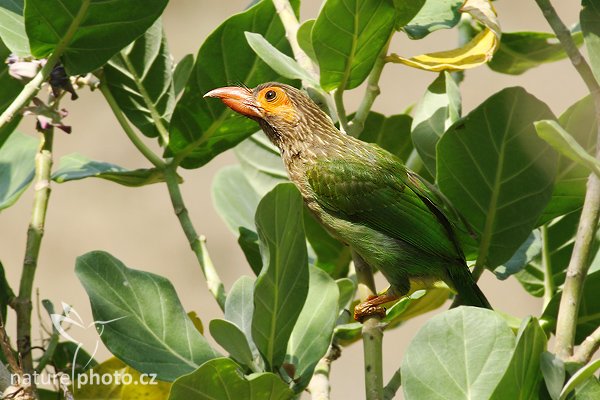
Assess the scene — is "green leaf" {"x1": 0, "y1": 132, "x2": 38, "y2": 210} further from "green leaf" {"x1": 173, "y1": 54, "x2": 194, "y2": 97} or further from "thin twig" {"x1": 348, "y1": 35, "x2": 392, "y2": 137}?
"thin twig" {"x1": 348, "y1": 35, "x2": 392, "y2": 137}

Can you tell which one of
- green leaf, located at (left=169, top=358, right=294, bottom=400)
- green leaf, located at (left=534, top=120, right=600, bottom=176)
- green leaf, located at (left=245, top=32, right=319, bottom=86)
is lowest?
green leaf, located at (left=169, top=358, right=294, bottom=400)

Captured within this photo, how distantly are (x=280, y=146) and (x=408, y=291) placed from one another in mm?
510

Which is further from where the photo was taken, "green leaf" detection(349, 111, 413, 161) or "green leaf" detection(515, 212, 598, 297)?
"green leaf" detection(349, 111, 413, 161)

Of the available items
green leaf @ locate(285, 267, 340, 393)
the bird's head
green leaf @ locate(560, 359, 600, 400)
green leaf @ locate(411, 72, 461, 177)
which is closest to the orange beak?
the bird's head

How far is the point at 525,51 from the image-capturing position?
7.68 ft

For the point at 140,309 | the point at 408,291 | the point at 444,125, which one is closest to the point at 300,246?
the point at 140,309

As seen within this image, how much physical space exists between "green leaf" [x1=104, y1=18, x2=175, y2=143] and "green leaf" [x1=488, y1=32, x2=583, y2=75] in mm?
801

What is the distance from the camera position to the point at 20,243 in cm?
649

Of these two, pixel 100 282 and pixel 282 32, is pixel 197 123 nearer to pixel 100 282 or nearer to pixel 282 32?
pixel 282 32

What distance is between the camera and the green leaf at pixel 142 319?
1.70 metres

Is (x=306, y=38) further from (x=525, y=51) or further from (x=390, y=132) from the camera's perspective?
(x=525, y=51)

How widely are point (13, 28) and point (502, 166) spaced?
1.05m

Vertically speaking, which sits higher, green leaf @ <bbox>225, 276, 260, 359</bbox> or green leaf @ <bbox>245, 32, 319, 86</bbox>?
green leaf @ <bbox>245, 32, 319, 86</bbox>

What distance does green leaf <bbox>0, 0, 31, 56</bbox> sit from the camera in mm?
1996
